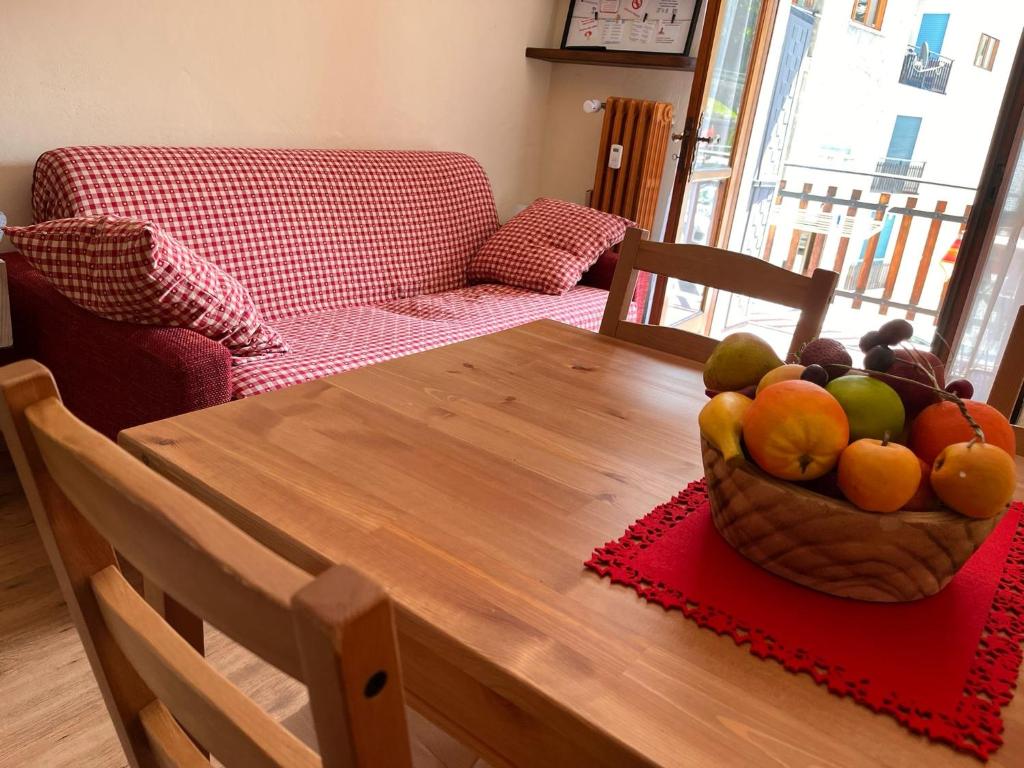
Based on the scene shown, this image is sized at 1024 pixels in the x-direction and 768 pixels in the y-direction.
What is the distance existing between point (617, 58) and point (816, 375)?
10.4 feet

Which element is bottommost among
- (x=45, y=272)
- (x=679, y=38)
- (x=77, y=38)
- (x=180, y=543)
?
(x=45, y=272)

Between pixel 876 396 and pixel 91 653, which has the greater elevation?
pixel 876 396

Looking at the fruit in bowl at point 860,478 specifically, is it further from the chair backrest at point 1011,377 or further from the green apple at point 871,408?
the chair backrest at point 1011,377

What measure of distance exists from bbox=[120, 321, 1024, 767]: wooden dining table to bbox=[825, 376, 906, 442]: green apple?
0.23 m

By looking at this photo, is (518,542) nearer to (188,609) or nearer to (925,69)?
(188,609)

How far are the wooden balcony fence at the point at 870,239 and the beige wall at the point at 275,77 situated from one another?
7.79 ft

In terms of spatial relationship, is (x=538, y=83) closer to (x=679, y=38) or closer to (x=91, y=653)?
(x=679, y=38)

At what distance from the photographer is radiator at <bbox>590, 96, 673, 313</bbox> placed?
11.3 ft

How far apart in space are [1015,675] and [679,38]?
3370 millimetres

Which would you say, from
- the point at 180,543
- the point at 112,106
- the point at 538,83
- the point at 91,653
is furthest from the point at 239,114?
the point at 180,543

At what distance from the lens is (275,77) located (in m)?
2.73

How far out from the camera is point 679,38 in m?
3.43

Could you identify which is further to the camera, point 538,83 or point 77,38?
point 538,83

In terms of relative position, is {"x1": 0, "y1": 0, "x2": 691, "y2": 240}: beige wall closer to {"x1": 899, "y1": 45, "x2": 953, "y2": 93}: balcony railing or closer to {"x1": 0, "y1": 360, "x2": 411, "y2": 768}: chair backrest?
{"x1": 0, "y1": 360, "x2": 411, "y2": 768}: chair backrest
